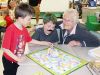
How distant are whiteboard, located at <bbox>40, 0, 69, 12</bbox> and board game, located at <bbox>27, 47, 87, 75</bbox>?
728 cm

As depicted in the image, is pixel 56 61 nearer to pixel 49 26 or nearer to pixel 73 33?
pixel 49 26

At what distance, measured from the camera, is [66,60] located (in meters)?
1.68

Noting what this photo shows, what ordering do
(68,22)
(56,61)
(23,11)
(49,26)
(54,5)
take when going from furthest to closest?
(54,5) → (68,22) → (49,26) → (23,11) → (56,61)

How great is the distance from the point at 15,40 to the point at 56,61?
451mm

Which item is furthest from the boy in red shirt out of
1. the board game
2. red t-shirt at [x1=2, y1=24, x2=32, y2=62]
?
the board game

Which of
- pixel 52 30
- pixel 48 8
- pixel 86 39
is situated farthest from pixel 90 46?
pixel 48 8

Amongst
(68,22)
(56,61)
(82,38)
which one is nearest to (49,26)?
(68,22)

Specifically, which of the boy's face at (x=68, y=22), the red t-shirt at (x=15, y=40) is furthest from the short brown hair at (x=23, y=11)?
the boy's face at (x=68, y=22)

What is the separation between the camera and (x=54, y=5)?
29.9 feet

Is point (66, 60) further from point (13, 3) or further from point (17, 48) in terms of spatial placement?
point (13, 3)

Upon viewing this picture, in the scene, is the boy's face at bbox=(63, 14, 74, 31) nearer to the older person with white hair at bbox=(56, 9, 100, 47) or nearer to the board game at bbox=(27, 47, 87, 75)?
the older person with white hair at bbox=(56, 9, 100, 47)

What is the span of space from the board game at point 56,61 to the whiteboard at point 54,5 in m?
7.28

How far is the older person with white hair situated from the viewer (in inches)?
88.5

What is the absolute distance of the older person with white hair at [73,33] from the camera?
2.25 metres
